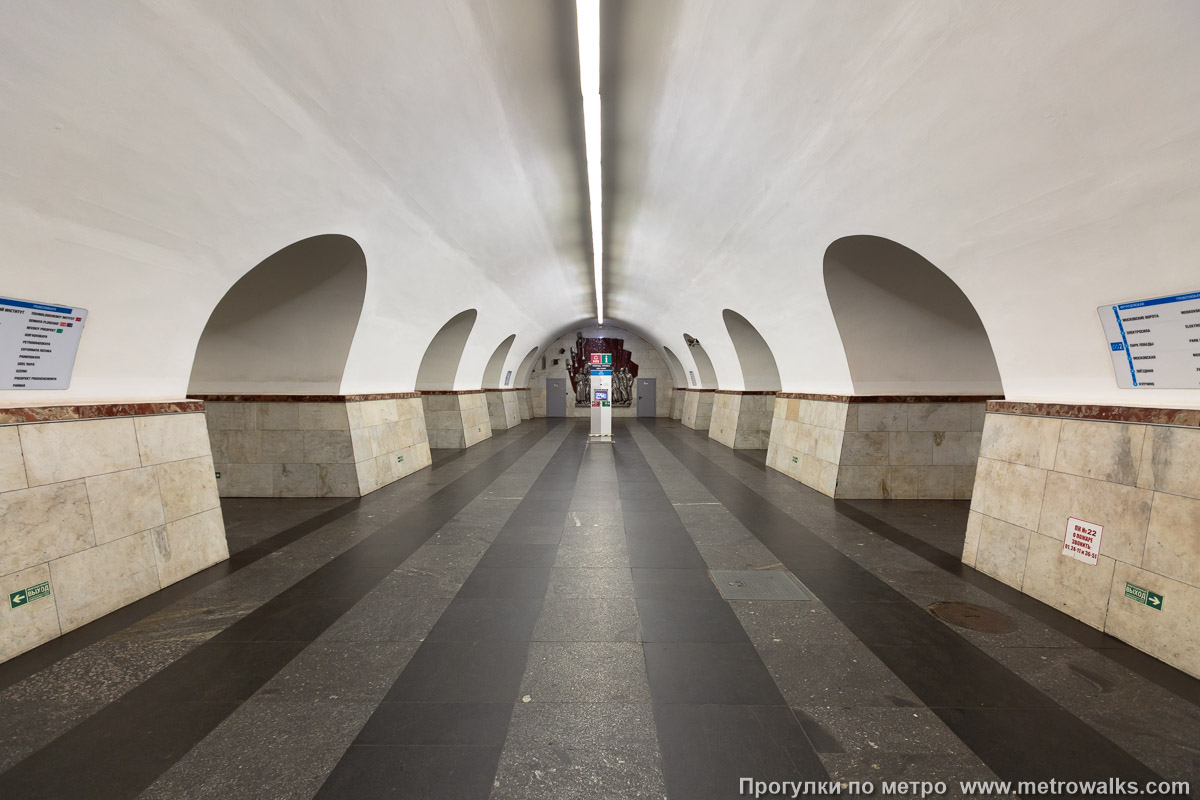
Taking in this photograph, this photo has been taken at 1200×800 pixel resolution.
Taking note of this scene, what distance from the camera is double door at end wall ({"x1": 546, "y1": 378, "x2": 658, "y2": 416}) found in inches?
1077

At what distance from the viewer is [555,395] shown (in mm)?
27594

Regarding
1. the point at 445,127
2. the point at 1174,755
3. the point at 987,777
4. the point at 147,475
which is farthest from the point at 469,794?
the point at 445,127

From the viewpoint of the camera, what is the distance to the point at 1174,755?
237cm

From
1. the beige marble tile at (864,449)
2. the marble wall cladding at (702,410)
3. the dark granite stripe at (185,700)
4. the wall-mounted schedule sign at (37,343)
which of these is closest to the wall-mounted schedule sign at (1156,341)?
the beige marble tile at (864,449)

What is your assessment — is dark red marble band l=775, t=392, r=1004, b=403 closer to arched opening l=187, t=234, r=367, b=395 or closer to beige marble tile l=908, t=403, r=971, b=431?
beige marble tile l=908, t=403, r=971, b=431

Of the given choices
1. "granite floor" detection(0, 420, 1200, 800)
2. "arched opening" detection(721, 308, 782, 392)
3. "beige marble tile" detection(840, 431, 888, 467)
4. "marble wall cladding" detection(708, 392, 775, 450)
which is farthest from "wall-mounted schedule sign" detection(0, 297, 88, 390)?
"marble wall cladding" detection(708, 392, 775, 450)

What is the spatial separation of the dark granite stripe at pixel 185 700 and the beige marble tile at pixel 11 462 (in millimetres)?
1646

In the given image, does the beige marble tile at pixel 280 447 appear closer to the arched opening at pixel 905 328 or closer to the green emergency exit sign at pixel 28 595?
the green emergency exit sign at pixel 28 595

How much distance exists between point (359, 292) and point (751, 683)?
6647 mm

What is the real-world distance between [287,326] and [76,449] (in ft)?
12.6

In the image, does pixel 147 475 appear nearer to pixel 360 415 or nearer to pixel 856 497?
pixel 360 415

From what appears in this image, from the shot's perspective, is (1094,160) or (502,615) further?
(502,615)

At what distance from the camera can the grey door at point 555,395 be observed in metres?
27.5

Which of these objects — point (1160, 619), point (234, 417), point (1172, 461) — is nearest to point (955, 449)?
point (1172, 461)
